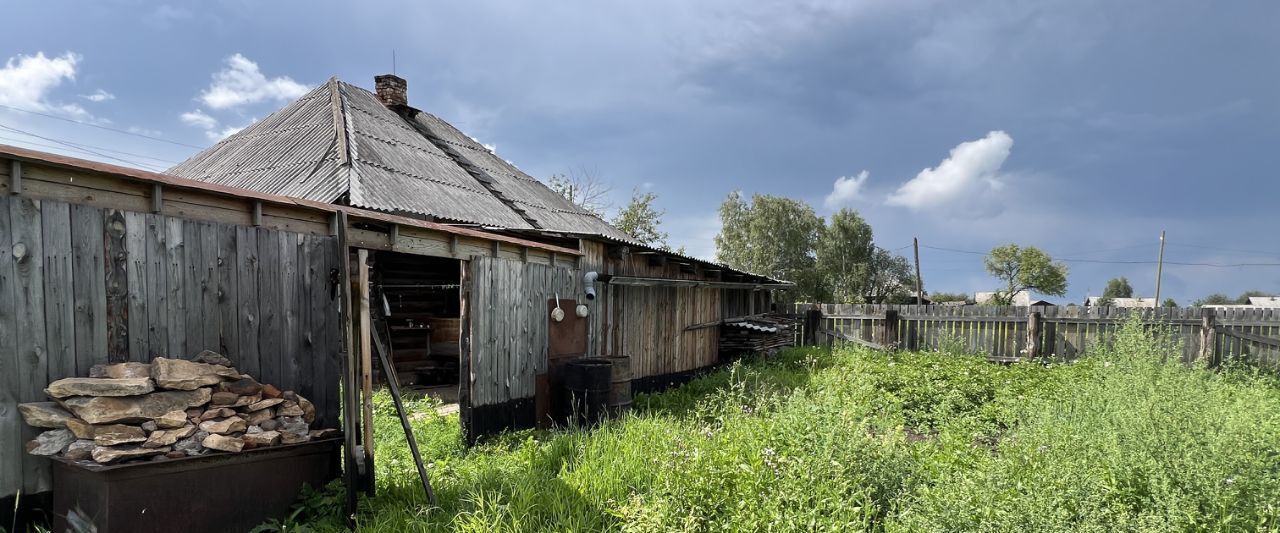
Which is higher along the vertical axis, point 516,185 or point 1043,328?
point 516,185

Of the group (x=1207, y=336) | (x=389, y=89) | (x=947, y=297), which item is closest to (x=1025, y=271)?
(x=947, y=297)

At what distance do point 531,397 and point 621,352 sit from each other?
185cm

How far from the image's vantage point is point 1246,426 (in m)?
3.91

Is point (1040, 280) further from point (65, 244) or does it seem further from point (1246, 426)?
point (65, 244)

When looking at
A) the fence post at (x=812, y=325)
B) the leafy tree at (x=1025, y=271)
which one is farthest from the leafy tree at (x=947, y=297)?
the fence post at (x=812, y=325)

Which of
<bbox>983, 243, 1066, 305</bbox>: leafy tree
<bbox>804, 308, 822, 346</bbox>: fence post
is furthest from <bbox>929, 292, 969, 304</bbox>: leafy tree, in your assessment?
<bbox>804, 308, 822, 346</bbox>: fence post

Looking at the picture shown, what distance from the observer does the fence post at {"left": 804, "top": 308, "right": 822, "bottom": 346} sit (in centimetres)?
1420

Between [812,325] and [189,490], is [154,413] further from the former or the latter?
[812,325]

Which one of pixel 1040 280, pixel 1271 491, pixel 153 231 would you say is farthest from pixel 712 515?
Answer: pixel 1040 280

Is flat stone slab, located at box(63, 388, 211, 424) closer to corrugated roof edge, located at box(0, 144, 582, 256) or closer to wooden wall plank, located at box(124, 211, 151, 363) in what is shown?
wooden wall plank, located at box(124, 211, 151, 363)

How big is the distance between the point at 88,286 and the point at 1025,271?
52313 millimetres

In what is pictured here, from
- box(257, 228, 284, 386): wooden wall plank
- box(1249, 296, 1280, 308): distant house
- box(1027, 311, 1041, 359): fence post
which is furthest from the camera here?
box(1249, 296, 1280, 308): distant house

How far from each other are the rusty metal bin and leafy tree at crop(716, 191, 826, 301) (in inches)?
1193

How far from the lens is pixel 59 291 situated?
316 cm
